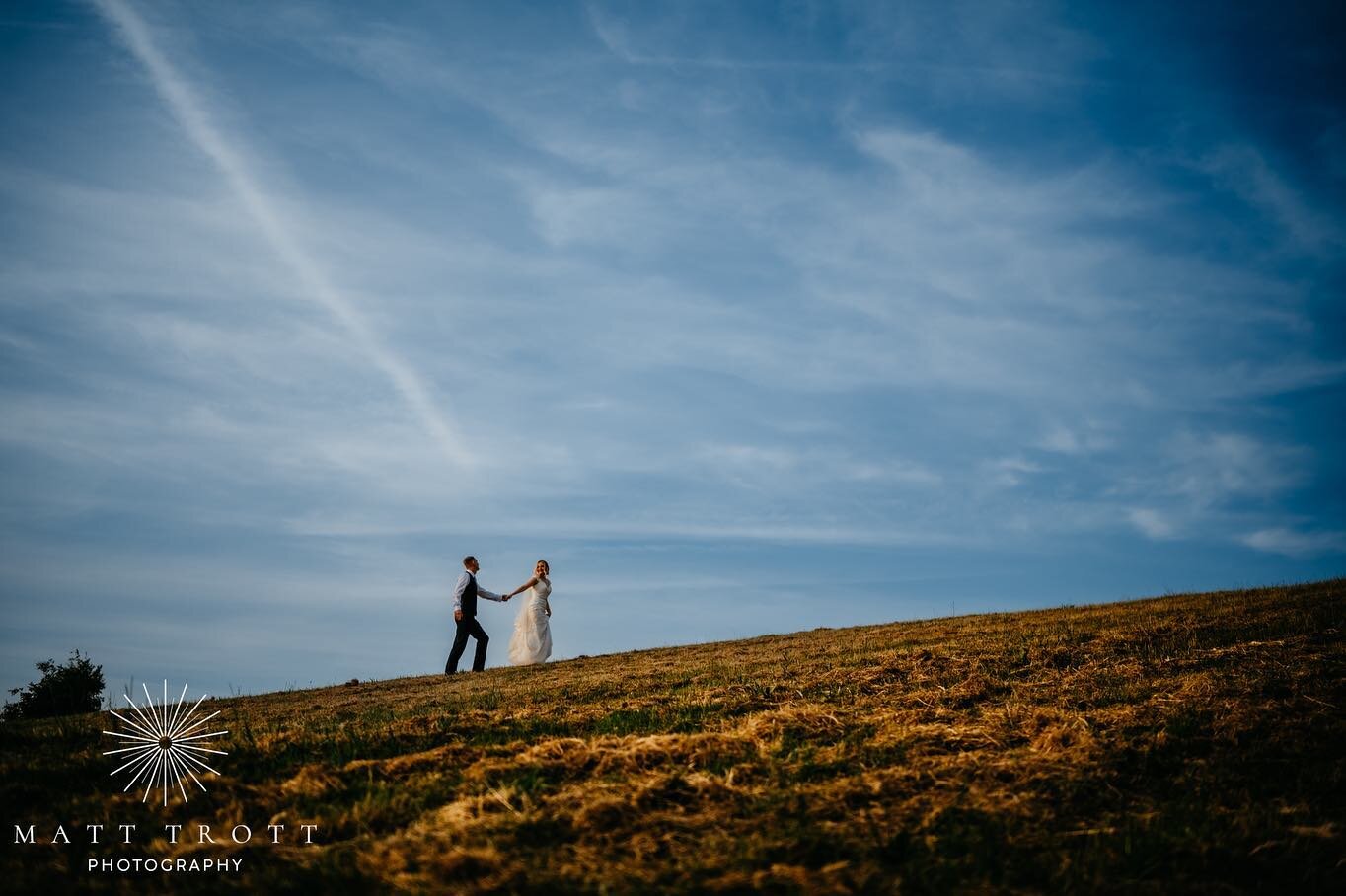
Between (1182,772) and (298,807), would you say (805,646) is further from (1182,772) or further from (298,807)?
(298,807)

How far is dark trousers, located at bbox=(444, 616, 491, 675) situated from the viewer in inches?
810

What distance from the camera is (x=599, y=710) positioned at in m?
10.5

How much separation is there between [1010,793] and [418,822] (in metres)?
4.57

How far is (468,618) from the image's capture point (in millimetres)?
20766

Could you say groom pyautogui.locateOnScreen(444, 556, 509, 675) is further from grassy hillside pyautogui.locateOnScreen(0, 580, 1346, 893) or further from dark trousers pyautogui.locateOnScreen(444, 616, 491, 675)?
grassy hillside pyautogui.locateOnScreen(0, 580, 1346, 893)

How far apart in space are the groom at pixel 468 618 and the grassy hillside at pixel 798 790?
346 inches

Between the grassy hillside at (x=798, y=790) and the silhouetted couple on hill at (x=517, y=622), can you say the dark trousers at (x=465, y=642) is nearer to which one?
the silhouetted couple on hill at (x=517, y=622)

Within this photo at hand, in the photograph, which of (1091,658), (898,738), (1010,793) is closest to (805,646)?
(1091,658)

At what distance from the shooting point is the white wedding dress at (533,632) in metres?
22.4

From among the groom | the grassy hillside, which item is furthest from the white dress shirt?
the grassy hillside

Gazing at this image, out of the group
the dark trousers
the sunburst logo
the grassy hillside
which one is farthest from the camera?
the dark trousers

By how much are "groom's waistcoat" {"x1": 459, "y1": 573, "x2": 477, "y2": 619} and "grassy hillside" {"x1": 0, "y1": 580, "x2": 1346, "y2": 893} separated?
8861 millimetres

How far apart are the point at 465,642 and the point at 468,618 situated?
0.69m

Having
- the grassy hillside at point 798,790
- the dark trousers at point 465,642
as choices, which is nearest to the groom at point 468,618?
the dark trousers at point 465,642
